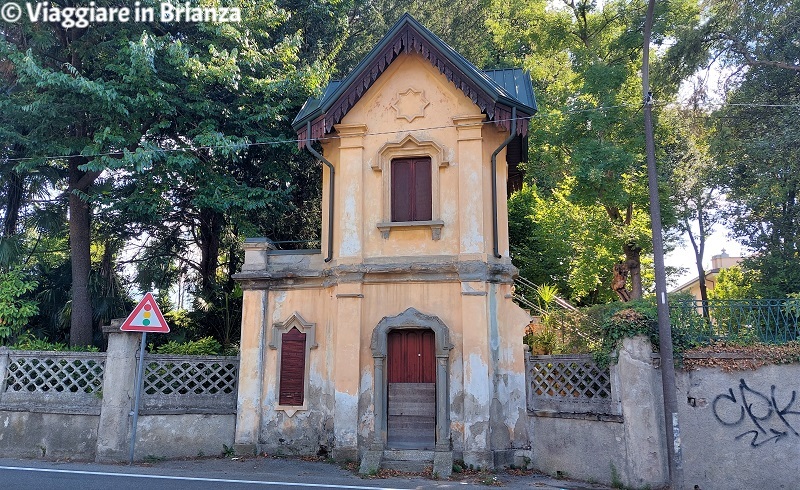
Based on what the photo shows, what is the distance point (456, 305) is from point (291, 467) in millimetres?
4691

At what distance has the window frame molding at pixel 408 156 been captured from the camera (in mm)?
12719

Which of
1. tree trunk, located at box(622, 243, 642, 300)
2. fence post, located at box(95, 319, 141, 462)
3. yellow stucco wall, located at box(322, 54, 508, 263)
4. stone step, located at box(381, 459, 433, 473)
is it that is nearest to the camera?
stone step, located at box(381, 459, 433, 473)

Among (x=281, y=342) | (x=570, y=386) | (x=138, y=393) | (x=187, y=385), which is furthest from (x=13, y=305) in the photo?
(x=570, y=386)

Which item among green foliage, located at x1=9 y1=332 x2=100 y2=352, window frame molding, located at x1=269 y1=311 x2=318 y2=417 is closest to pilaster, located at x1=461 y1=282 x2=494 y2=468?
window frame molding, located at x1=269 y1=311 x2=318 y2=417

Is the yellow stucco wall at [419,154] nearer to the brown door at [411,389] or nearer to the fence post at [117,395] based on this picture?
the brown door at [411,389]

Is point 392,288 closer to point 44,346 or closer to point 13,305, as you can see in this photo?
point 44,346

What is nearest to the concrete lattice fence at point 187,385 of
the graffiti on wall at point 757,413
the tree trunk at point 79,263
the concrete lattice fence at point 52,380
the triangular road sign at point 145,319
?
the concrete lattice fence at point 52,380

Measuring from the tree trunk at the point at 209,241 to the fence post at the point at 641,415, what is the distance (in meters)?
13.9

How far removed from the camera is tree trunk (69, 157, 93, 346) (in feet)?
52.3

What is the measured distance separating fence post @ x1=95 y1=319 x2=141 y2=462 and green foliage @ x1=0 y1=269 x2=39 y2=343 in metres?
4.24

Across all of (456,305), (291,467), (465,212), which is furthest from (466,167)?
(291,467)

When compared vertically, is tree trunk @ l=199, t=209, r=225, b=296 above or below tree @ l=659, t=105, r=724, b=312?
below

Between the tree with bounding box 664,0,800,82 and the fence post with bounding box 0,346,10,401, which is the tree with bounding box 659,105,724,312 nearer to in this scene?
the tree with bounding box 664,0,800,82

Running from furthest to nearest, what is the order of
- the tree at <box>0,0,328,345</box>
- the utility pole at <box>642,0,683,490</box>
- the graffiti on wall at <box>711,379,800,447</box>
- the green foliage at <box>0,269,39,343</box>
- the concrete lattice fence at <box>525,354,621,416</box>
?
the green foliage at <box>0,269,39,343</box>
the tree at <box>0,0,328,345</box>
the concrete lattice fence at <box>525,354,621,416</box>
the graffiti on wall at <box>711,379,800,447</box>
the utility pole at <box>642,0,683,490</box>
